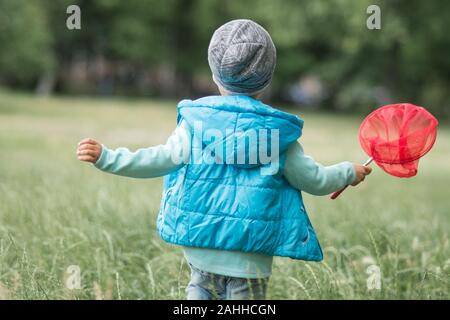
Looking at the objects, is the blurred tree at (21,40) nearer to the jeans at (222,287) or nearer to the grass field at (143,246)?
the grass field at (143,246)

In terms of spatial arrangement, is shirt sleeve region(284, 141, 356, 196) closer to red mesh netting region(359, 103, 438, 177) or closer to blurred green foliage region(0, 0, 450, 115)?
red mesh netting region(359, 103, 438, 177)

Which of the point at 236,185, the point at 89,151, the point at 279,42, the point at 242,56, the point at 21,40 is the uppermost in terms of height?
the point at 279,42

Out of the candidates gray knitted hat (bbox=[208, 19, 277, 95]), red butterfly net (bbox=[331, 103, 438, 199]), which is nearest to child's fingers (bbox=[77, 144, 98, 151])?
gray knitted hat (bbox=[208, 19, 277, 95])

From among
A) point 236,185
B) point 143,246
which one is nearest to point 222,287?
point 236,185

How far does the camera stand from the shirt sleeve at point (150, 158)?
2600mm

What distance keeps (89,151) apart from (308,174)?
2.54 ft

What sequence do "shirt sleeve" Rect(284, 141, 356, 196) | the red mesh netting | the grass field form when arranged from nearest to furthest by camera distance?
1. "shirt sleeve" Rect(284, 141, 356, 196)
2. the red mesh netting
3. the grass field

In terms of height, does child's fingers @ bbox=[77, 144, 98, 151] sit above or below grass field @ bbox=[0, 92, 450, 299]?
above

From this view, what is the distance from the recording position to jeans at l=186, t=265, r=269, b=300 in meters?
2.69

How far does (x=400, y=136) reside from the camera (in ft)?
9.32

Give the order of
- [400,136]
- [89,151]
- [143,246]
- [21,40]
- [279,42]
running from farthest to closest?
[279,42]
[21,40]
[143,246]
[400,136]
[89,151]

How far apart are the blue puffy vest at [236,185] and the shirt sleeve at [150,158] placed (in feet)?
0.12

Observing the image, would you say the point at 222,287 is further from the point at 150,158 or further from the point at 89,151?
the point at 89,151

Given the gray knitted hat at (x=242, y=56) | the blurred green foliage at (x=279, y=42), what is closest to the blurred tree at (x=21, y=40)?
the blurred green foliage at (x=279, y=42)
